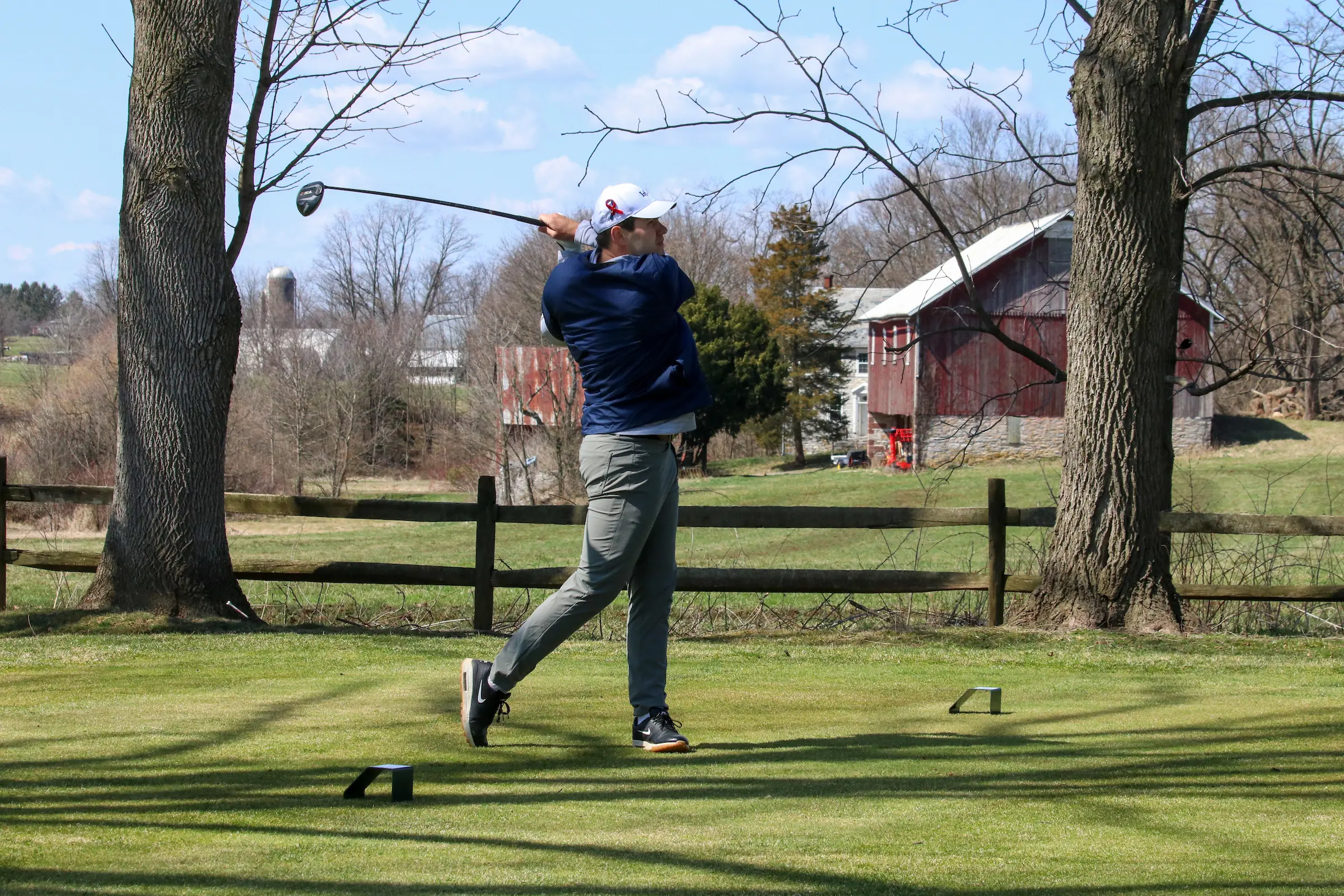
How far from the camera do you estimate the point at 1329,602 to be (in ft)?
31.9

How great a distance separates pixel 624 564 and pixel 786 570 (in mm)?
4775

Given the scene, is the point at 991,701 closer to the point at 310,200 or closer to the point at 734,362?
the point at 310,200

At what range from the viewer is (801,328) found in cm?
6362

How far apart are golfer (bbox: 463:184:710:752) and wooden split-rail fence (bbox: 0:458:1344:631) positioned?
14.4 feet

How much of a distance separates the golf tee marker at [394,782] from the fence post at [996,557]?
6529 millimetres

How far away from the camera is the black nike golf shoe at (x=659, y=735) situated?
184 inches

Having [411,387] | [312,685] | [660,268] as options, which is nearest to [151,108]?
[312,685]

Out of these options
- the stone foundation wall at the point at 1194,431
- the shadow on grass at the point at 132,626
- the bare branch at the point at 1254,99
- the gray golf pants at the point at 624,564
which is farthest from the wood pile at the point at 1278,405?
the gray golf pants at the point at 624,564

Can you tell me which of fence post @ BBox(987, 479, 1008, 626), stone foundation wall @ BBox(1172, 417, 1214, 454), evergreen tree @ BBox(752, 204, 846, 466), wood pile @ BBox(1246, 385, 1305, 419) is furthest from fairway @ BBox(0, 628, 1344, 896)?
evergreen tree @ BBox(752, 204, 846, 466)

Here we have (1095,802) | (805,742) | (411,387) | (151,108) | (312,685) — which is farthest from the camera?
(411,387)

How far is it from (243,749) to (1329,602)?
7929 mm

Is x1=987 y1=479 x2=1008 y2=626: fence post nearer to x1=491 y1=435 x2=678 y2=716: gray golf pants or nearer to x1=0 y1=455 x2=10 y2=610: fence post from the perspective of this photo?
x1=491 y1=435 x2=678 y2=716: gray golf pants

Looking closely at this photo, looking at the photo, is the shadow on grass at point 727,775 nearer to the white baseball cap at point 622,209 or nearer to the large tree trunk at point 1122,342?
the white baseball cap at point 622,209

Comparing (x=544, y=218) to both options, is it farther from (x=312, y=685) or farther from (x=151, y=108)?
(x=151, y=108)
